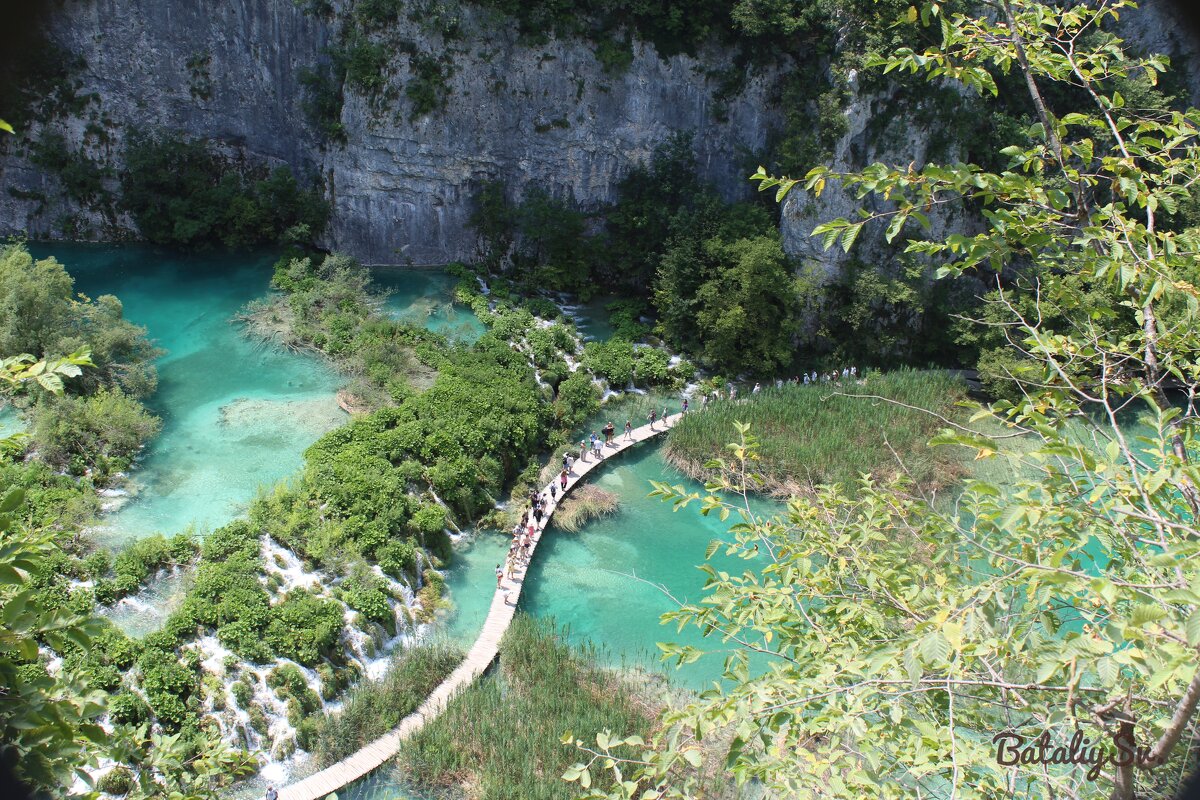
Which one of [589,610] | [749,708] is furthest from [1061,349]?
[589,610]

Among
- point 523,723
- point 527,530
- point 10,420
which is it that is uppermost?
point 10,420

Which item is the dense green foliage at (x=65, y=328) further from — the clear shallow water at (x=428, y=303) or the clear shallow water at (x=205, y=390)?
the clear shallow water at (x=428, y=303)

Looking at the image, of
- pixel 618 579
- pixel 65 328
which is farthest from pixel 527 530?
pixel 65 328

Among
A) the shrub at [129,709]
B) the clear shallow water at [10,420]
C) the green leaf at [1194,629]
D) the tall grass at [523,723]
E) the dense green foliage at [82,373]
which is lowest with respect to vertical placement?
the tall grass at [523,723]

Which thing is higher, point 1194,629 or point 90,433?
point 1194,629

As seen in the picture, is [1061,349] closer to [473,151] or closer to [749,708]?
[749,708]

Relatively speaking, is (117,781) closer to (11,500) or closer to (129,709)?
(129,709)

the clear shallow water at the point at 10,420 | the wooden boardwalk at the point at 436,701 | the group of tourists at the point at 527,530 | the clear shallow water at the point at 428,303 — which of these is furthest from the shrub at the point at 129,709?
the clear shallow water at the point at 428,303
